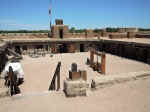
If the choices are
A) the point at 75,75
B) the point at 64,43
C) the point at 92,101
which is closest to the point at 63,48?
the point at 64,43

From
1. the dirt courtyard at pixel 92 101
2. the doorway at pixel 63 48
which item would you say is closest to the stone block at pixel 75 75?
the dirt courtyard at pixel 92 101

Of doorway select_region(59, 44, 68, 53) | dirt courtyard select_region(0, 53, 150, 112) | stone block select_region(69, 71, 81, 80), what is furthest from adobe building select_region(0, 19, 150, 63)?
stone block select_region(69, 71, 81, 80)

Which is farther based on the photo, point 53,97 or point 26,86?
point 26,86

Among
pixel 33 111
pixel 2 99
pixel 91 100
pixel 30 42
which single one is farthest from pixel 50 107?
pixel 30 42

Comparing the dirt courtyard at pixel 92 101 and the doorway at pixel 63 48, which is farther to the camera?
the doorway at pixel 63 48

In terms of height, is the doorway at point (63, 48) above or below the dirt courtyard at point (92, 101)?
above

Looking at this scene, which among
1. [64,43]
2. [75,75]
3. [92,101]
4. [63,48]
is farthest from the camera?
[63,48]

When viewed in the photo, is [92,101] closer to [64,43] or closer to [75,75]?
[75,75]

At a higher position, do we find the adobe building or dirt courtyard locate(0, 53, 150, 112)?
the adobe building

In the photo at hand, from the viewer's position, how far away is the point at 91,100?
4457 mm

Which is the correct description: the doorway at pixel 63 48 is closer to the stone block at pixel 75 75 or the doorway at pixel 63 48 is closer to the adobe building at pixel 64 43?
the adobe building at pixel 64 43

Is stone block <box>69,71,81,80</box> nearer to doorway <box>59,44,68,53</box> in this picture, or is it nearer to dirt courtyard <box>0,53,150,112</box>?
dirt courtyard <box>0,53,150,112</box>

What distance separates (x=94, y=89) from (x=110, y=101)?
871 mm

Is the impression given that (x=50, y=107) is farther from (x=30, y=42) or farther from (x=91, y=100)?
(x=30, y=42)
